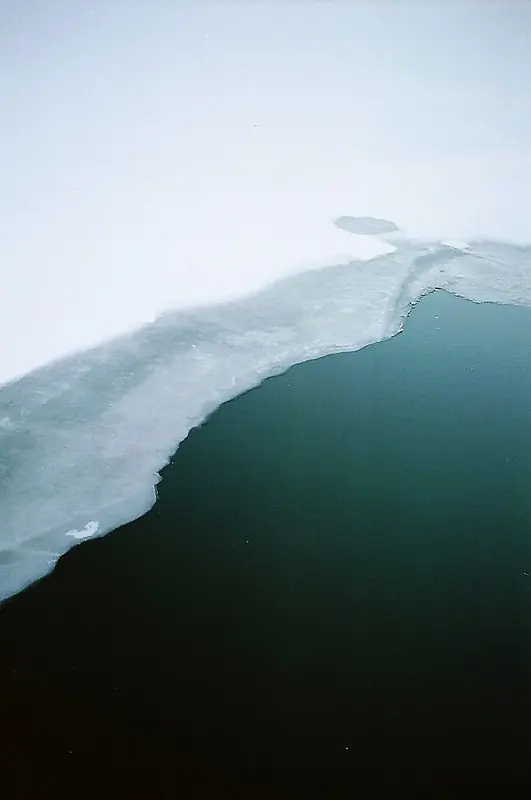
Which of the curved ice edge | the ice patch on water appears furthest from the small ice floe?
the ice patch on water

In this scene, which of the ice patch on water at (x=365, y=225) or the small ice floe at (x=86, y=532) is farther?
the ice patch on water at (x=365, y=225)

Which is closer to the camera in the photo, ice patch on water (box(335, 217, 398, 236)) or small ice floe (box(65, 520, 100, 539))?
small ice floe (box(65, 520, 100, 539))

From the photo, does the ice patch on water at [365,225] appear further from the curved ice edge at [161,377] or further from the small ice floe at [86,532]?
the small ice floe at [86,532]

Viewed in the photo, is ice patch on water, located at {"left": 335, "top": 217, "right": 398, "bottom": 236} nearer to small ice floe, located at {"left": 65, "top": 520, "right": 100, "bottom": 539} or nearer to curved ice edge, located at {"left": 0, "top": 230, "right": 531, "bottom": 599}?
curved ice edge, located at {"left": 0, "top": 230, "right": 531, "bottom": 599}

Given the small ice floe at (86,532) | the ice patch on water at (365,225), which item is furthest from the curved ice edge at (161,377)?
the ice patch on water at (365,225)

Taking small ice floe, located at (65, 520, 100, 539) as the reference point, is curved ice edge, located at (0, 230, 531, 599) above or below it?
above

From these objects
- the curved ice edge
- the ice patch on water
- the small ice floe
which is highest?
the ice patch on water

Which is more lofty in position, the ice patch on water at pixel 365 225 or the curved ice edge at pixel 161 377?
the ice patch on water at pixel 365 225

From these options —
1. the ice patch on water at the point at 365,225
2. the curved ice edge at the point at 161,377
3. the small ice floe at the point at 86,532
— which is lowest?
the small ice floe at the point at 86,532

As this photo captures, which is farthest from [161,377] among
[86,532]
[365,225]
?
[365,225]
